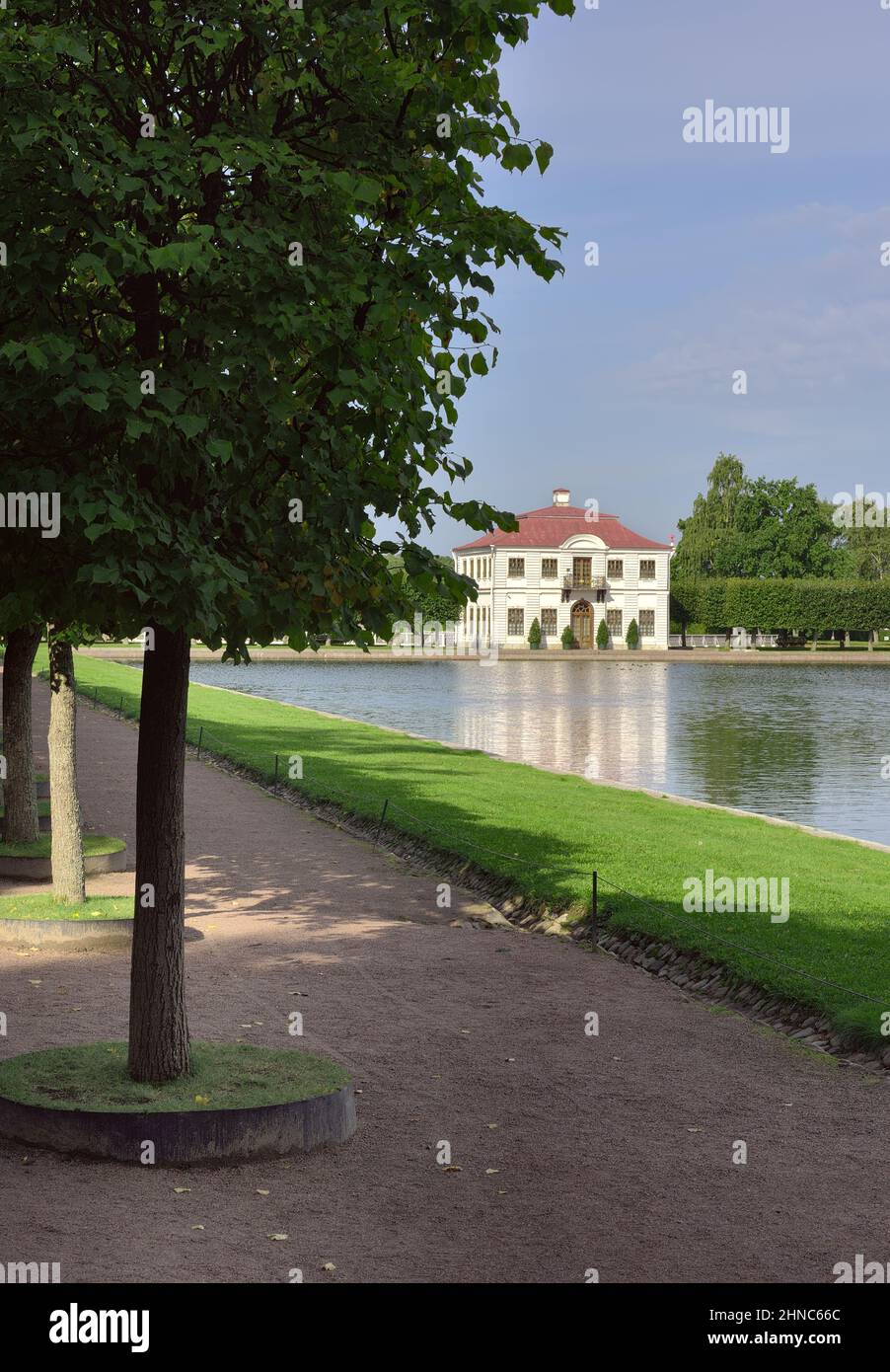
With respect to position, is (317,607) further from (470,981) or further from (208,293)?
(470,981)

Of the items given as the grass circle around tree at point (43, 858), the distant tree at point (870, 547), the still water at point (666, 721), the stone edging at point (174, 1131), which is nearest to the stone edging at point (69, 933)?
the grass circle around tree at point (43, 858)

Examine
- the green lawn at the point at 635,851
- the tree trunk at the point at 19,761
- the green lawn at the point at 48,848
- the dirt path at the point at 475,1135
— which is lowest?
the dirt path at the point at 475,1135

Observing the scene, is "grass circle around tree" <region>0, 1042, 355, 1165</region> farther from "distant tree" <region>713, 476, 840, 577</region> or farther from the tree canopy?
"distant tree" <region>713, 476, 840, 577</region>

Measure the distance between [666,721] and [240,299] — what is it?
121 feet

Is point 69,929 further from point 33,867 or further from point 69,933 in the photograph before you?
point 33,867

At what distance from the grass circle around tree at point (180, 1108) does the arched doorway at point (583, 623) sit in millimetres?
101512

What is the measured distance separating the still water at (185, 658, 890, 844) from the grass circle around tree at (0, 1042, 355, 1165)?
1467 centimetres

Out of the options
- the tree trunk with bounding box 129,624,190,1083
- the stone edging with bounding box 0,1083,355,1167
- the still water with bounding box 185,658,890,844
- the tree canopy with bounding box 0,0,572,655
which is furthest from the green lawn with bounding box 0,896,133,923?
the still water with bounding box 185,658,890,844

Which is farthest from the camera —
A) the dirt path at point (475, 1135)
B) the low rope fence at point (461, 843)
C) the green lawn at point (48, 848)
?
the green lawn at point (48, 848)

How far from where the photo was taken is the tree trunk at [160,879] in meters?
7.89

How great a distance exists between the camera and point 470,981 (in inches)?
448

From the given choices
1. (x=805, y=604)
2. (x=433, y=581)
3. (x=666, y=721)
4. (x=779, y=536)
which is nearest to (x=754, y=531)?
(x=779, y=536)

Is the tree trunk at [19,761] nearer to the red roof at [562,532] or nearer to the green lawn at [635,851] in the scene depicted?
the green lawn at [635,851]

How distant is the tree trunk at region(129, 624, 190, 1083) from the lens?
789 centimetres
